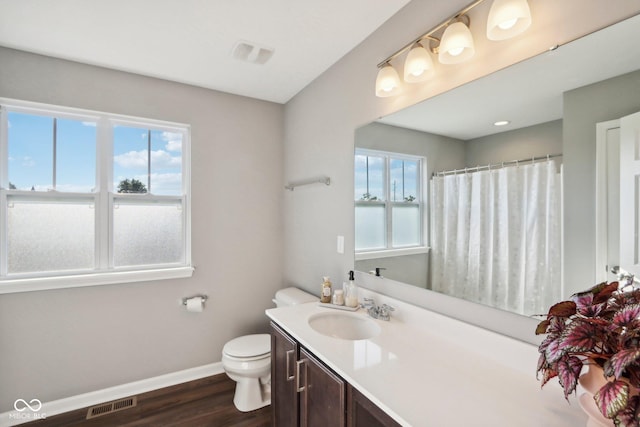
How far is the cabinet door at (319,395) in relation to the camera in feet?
3.66

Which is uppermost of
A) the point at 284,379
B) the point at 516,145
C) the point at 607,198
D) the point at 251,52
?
the point at 251,52

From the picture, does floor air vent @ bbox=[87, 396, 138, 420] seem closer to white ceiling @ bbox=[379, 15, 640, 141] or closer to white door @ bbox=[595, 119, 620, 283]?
white ceiling @ bbox=[379, 15, 640, 141]

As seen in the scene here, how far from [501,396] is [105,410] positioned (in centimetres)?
250

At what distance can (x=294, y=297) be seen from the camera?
229cm

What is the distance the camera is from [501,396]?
3.01 ft

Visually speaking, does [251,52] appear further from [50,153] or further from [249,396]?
[249,396]

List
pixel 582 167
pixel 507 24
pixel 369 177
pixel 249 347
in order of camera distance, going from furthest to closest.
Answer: pixel 249 347
pixel 369 177
pixel 507 24
pixel 582 167

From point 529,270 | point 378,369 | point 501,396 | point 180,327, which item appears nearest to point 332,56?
point 529,270

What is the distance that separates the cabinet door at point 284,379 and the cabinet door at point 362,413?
42 cm

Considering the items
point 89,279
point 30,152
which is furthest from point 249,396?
point 30,152

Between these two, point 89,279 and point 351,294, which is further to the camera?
point 89,279

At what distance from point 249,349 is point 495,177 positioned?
6.26 feet

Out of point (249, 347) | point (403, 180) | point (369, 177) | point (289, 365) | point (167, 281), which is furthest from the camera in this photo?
point (167, 281)

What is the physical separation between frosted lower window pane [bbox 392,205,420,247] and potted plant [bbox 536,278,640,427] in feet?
2.75
